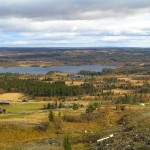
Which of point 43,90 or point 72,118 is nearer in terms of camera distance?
point 72,118

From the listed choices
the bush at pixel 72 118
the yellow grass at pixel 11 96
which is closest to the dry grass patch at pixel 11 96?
the yellow grass at pixel 11 96

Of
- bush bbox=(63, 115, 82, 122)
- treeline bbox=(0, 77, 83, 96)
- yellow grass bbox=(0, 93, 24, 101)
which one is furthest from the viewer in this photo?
treeline bbox=(0, 77, 83, 96)

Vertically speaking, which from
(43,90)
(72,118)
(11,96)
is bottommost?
(11,96)

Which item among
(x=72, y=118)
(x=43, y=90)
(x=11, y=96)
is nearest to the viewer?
(x=72, y=118)

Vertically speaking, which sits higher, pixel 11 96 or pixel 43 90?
pixel 43 90

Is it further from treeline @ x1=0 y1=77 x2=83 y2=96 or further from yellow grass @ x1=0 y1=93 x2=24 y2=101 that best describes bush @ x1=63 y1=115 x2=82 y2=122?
treeline @ x1=0 y1=77 x2=83 y2=96

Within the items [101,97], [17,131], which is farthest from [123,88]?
[17,131]

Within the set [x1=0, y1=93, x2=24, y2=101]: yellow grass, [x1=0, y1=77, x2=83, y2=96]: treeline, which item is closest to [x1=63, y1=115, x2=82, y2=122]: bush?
[x1=0, y1=93, x2=24, y2=101]: yellow grass

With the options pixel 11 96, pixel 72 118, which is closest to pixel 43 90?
pixel 11 96

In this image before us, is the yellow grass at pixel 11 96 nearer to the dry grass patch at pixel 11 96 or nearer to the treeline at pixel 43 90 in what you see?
the dry grass patch at pixel 11 96

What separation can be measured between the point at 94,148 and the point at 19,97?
7474cm

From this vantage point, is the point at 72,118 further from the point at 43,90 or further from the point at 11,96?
the point at 11,96

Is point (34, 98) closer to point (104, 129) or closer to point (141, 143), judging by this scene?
point (104, 129)

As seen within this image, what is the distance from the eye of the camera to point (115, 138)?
4488cm
